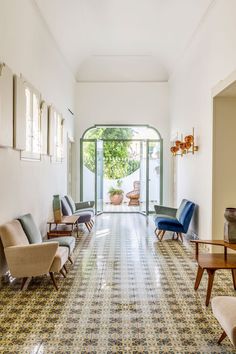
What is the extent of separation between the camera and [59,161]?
747 centimetres

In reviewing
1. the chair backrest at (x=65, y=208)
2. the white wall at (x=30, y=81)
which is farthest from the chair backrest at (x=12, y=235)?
the chair backrest at (x=65, y=208)

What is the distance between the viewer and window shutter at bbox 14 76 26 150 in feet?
13.8

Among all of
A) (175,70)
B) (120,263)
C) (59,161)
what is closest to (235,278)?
(120,263)

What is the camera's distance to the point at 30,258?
12.2ft

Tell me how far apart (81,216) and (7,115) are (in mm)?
3607

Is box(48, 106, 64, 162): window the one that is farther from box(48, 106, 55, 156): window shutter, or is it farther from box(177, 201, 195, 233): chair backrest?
box(177, 201, 195, 233): chair backrest

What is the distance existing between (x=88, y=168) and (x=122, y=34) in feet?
13.6

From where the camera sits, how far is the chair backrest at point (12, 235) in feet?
12.3

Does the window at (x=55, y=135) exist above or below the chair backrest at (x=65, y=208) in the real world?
above

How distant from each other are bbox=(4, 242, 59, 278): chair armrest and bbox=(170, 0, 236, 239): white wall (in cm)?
278

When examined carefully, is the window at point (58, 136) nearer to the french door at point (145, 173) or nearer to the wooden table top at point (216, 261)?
the french door at point (145, 173)

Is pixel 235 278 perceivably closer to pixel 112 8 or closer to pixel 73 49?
pixel 112 8

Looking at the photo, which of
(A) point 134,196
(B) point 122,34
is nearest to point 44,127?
(B) point 122,34

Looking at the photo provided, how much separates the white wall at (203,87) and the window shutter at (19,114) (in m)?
2.81
